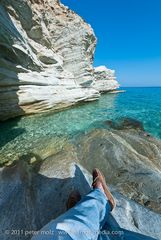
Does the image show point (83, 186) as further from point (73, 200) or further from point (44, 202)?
point (73, 200)

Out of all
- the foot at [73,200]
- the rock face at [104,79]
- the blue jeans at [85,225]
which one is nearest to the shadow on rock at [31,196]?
the foot at [73,200]

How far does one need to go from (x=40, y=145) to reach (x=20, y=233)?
20.8 ft

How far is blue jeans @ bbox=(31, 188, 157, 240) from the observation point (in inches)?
102

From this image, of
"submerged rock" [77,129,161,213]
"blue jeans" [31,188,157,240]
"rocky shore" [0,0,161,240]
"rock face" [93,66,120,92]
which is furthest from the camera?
"rock face" [93,66,120,92]

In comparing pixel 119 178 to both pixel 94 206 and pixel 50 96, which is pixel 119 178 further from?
pixel 50 96

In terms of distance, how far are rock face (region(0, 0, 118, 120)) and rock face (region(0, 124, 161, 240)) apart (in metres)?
8.59

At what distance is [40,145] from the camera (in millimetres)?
10352

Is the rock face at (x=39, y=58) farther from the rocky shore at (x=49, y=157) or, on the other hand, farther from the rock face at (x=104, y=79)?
the rock face at (x=104, y=79)

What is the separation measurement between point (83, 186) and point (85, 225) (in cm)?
272

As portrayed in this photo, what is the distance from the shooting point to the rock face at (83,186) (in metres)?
4.51

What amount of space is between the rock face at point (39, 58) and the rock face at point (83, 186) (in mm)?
8591

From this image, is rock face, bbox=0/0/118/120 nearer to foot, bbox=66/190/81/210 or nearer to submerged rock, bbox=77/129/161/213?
submerged rock, bbox=77/129/161/213

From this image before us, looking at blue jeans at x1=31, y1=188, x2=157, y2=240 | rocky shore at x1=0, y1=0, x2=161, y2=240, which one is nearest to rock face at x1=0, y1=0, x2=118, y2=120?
rocky shore at x1=0, y1=0, x2=161, y2=240

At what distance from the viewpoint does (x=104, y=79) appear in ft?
176
